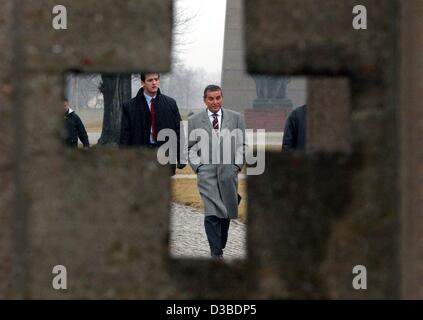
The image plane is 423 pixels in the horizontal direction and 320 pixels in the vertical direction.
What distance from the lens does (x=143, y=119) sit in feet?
19.8

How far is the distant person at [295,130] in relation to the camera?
698 centimetres

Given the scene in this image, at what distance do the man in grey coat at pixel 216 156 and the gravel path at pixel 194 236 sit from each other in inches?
14.8

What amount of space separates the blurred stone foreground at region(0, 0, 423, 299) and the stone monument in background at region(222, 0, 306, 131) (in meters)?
22.9

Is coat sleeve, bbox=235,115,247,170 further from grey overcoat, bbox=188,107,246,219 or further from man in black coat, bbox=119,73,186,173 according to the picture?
man in black coat, bbox=119,73,186,173

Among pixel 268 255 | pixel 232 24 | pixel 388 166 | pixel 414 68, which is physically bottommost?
pixel 268 255

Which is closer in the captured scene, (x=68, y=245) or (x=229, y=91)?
(x=68, y=245)

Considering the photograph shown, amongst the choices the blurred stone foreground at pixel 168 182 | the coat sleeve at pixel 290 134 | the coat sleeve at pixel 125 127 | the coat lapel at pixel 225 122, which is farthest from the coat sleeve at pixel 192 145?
the blurred stone foreground at pixel 168 182

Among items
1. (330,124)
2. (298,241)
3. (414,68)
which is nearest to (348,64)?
(414,68)

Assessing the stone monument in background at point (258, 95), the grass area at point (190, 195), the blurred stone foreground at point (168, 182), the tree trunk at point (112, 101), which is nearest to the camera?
the blurred stone foreground at point (168, 182)

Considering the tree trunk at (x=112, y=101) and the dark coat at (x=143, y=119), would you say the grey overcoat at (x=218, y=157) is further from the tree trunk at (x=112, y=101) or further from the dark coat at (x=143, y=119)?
the tree trunk at (x=112, y=101)

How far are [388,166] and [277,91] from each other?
3004 cm

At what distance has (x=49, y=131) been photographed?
321 cm

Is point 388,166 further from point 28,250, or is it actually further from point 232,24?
point 232,24

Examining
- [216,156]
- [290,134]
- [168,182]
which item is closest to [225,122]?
[216,156]
